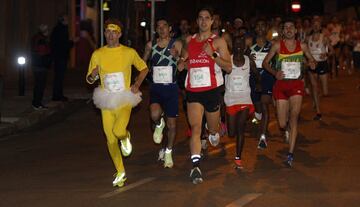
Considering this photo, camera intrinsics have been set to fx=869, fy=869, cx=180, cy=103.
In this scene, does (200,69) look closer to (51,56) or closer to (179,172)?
(179,172)

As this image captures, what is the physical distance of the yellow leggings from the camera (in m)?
9.94

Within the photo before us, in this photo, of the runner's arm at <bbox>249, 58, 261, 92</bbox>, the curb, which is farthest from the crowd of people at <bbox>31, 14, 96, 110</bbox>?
the runner's arm at <bbox>249, 58, 261, 92</bbox>

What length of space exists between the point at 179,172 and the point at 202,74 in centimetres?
148

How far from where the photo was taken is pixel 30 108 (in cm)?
1877

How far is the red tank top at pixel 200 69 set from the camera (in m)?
10.1

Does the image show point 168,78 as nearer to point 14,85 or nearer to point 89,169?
point 89,169

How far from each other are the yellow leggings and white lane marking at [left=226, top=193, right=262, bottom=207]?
5.14ft

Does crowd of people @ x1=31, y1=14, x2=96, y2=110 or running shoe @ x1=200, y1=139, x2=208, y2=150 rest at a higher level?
crowd of people @ x1=31, y1=14, x2=96, y2=110

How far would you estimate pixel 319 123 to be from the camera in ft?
53.1

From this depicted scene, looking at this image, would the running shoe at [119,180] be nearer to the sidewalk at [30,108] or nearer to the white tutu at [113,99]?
the white tutu at [113,99]

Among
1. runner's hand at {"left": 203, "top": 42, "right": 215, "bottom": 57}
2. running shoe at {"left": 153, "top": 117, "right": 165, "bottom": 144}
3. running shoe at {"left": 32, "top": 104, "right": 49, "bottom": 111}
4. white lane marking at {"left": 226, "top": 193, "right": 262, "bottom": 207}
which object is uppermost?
runner's hand at {"left": 203, "top": 42, "right": 215, "bottom": 57}

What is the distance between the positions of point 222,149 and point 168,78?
86.3 inches

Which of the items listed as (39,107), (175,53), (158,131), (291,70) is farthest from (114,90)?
(39,107)

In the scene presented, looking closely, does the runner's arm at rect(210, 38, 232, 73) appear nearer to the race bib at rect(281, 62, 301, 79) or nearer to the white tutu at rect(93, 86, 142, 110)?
the white tutu at rect(93, 86, 142, 110)
